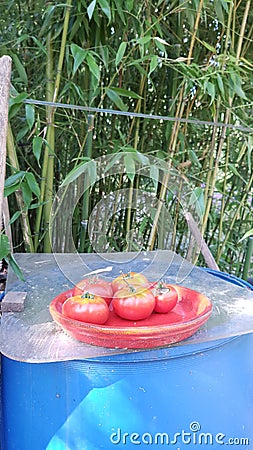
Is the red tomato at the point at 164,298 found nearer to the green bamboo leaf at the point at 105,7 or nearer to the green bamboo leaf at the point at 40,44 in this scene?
the green bamboo leaf at the point at 105,7

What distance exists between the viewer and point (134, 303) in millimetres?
875

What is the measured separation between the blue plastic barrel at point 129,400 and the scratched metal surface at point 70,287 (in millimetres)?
31

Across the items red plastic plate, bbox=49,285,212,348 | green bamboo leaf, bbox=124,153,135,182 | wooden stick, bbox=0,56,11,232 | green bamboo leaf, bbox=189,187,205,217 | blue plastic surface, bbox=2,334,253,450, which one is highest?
wooden stick, bbox=0,56,11,232

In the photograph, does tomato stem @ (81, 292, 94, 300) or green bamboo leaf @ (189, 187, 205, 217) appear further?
green bamboo leaf @ (189, 187, 205, 217)

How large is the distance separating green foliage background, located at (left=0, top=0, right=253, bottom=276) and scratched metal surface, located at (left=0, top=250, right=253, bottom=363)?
12 centimetres

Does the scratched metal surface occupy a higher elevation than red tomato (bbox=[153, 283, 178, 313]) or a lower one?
lower

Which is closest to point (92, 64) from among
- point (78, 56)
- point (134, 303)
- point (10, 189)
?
point (78, 56)

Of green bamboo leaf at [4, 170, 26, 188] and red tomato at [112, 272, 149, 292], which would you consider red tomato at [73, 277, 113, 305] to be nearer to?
red tomato at [112, 272, 149, 292]

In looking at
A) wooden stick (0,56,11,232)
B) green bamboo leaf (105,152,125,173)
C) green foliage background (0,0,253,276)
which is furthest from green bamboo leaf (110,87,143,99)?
wooden stick (0,56,11,232)

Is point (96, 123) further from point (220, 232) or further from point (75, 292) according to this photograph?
point (75, 292)

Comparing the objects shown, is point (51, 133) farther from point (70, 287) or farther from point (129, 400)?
point (129, 400)

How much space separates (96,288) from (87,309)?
0.23ft

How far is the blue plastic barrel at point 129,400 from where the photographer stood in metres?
0.83

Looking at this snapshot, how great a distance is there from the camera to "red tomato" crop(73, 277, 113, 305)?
907 mm
